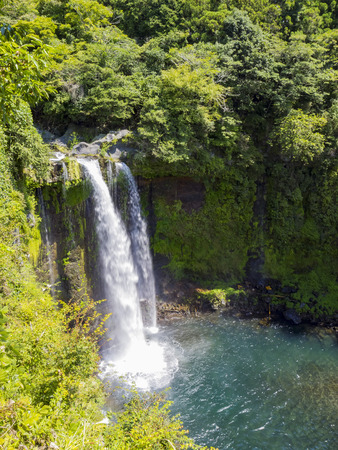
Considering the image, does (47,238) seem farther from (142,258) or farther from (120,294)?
(142,258)

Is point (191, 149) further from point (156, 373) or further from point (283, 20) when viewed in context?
point (283, 20)

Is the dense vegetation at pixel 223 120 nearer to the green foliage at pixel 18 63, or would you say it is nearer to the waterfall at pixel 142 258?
the waterfall at pixel 142 258

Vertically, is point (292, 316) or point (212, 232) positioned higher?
point (212, 232)

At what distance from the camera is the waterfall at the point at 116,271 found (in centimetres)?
1259

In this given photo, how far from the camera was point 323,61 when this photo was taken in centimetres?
1648

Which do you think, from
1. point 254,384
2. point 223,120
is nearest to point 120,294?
point 254,384

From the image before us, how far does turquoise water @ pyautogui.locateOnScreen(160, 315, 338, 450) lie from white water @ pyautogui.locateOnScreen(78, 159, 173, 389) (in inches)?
47.9

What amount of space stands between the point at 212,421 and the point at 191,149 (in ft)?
36.4

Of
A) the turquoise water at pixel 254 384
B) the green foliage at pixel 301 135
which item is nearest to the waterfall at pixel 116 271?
the turquoise water at pixel 254 384

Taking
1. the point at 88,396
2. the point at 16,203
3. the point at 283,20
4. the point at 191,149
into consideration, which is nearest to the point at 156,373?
the point at 88,396

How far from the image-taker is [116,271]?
13438mm

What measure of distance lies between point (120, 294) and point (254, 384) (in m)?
6.71

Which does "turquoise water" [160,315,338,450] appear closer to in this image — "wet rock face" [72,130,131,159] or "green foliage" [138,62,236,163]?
"green foliage" [138,62,236,163]

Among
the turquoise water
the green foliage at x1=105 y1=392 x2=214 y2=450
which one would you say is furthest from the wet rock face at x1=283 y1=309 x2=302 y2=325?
the green foliage at x1=105 y1=392 x2=214 y2=450
